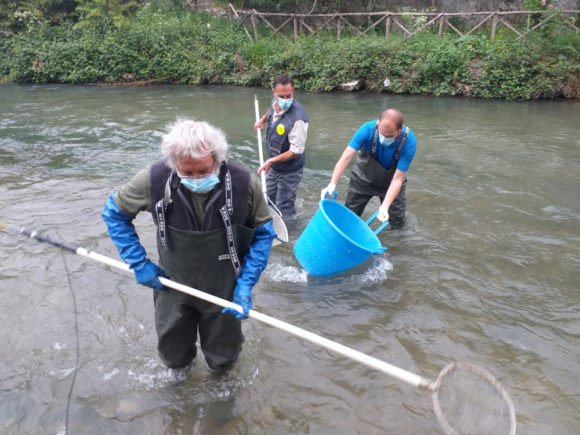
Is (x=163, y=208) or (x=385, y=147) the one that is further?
(x=385, y=147)

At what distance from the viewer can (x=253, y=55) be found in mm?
17172

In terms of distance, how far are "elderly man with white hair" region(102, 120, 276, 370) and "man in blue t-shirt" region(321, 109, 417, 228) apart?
78.8 inches

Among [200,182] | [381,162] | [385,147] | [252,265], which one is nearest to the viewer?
[200,182]

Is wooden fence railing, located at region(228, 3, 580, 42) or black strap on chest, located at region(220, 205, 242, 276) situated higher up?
wooden fence railing, located at region(228, 3, 580, 42)

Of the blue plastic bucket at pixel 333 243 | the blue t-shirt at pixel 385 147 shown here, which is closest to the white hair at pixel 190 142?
the blue plastic bucket at pixel 333 243

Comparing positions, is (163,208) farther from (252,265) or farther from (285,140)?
(285,140)

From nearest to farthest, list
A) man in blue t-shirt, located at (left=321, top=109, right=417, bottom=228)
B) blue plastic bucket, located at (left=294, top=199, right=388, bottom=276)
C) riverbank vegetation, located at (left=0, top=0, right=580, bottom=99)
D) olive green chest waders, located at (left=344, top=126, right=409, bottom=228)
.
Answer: blue plastic bucket, located at (left=294, top=199, right=388, bottom=276)
man in blue t-shirt, located at (left=321, top=109, right=417, bottom=228)
olive green chest waders, located at (left=344, top=126, right=409, bottom=228)
riverbank vegetation, located at (left=0, top=0, right=580, bottom=99)

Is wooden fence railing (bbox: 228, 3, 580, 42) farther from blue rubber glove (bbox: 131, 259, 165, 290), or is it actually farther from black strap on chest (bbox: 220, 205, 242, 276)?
blue rubber glove (bbox: 131, 259, 165, 290)

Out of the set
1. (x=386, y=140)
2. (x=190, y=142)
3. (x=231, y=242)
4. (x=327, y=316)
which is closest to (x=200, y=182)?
(x=190, y=142)

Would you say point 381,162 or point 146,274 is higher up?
point 381,162

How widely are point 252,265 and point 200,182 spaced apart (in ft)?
2.06

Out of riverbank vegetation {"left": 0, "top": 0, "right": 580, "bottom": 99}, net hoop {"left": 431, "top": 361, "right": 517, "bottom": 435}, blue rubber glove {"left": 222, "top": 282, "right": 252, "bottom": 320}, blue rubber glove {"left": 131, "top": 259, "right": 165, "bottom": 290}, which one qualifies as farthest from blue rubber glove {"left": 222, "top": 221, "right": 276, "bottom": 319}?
riverbank vegetation {"left": 0, "top": 0, "right": 580, "bottom": 99}

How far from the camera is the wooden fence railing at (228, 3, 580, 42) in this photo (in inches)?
581

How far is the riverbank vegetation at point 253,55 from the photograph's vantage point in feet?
43.8
